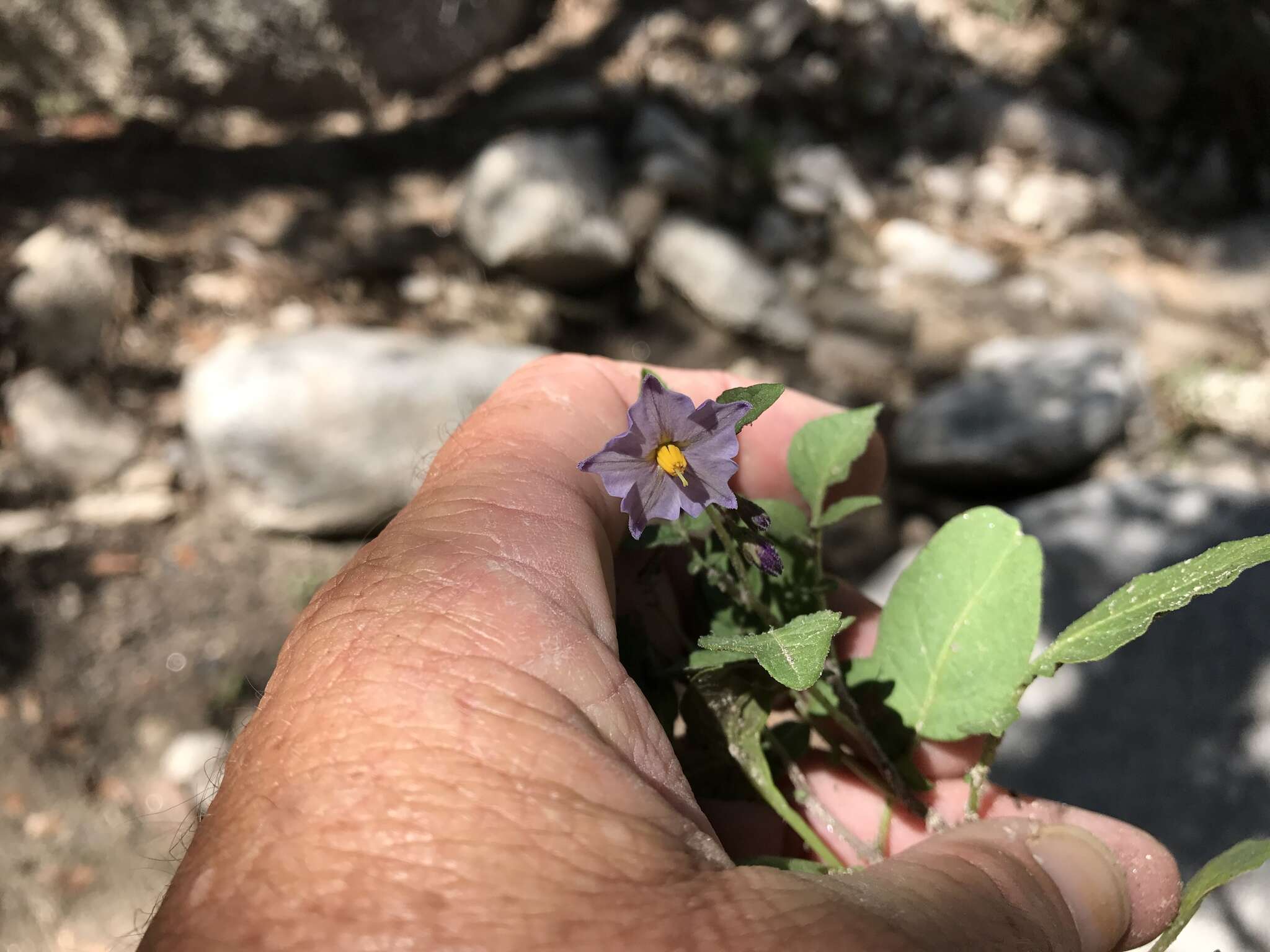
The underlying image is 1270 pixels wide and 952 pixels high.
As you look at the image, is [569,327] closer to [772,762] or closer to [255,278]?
[255,278]

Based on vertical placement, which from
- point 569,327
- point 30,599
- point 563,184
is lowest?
point 30,599

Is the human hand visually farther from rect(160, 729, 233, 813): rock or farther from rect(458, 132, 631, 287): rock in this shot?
rect(458, 132, 631, 287): rock

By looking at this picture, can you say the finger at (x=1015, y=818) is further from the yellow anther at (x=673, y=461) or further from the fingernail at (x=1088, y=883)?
the yellow anther at (x=673, y=461)

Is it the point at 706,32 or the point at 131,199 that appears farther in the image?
the point at 706,32

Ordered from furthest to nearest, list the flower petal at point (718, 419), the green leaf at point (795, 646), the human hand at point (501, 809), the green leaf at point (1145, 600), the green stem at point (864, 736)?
the green stem at point (864, 736)
the green leaf at point (1145, 600)
the flower petal at point (718, 419)
the green leaf at point (795, 646)
the human hand at point (501, 809)

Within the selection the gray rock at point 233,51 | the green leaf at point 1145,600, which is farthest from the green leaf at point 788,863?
the gray rock at point 233,51

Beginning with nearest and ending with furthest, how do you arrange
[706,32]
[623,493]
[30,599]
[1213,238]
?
[623,493]
[30,599]
[1213,238]
[706,32]

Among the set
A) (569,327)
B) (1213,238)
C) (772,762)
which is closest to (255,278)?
(569,327)
